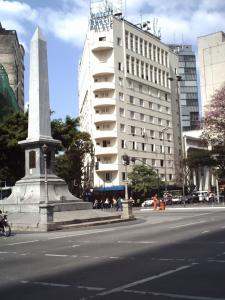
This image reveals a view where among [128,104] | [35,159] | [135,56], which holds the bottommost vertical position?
[35,159]

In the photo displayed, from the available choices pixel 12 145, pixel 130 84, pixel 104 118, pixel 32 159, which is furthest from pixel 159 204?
pixel 130 84

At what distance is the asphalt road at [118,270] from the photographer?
7730mm

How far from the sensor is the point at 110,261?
1133cm

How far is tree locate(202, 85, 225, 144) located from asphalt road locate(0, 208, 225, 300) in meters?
35.0

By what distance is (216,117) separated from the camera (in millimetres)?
49719

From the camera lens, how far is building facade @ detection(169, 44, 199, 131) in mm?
140250

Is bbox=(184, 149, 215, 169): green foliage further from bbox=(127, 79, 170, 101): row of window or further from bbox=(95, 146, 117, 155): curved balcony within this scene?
bbox=(127, 79, 170, 101): row of window

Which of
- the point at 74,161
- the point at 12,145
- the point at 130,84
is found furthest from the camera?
the point at 130,84

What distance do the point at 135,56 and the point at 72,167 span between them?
27.0 meters

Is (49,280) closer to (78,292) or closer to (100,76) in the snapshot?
(78,292)

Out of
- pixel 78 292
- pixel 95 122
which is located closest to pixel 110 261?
pixel 78 292

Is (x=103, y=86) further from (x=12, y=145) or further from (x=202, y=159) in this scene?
(x=12, y=145)

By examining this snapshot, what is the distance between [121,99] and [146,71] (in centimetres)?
1047

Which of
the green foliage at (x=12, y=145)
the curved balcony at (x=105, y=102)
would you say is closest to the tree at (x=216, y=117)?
the green foliage at (x=12, y=145)
